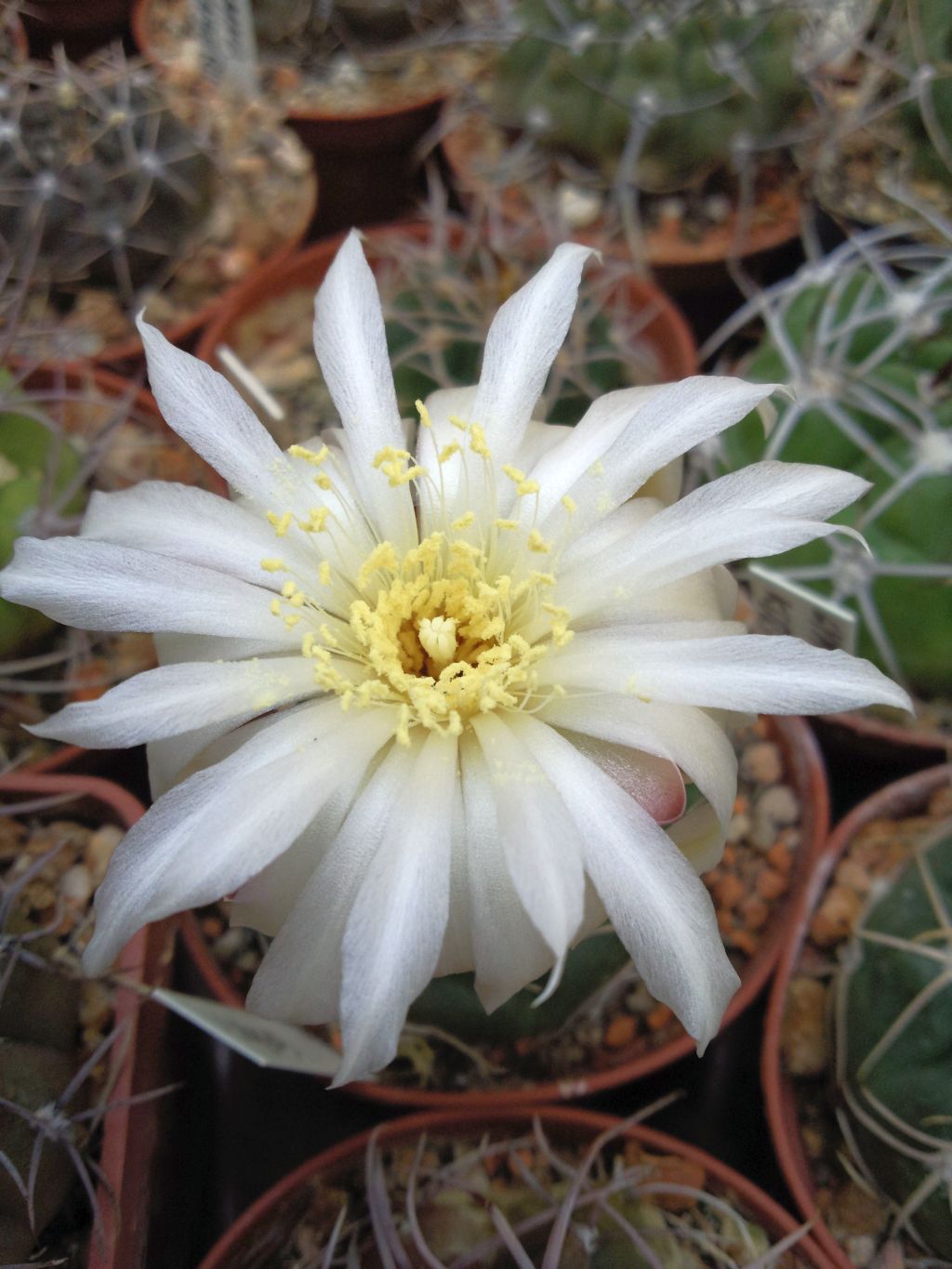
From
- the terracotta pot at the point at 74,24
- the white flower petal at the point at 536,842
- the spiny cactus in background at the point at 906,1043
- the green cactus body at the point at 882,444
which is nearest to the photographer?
the white flower petal at the point at 536,842

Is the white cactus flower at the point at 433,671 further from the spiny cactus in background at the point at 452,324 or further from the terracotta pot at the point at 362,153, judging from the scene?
the terracotta pot at the point at 362,153

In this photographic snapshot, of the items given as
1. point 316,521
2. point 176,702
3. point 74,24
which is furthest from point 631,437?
point 74,24

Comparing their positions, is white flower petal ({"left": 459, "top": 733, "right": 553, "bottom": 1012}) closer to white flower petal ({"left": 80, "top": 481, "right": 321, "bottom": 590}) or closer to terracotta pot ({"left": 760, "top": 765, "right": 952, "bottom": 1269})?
white flower petal ({"left": 80, "top": 481, "right": 321, "bottom": 590})

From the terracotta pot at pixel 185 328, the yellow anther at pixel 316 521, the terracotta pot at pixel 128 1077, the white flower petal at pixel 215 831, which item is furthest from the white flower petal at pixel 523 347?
the terracotta pot at pixel 185 328

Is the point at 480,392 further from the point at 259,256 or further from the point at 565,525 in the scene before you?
the point at 259,256

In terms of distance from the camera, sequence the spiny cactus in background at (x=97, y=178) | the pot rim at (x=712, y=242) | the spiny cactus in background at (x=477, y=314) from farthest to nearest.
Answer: the pot rim at (x=712, y=242) → the spiny cactus in background at (x=97, y=178) → the spiny cactus in background at (x=477, y=314)

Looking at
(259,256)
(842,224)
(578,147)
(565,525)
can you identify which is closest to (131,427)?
(259,256)

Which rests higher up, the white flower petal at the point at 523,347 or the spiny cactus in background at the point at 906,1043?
the white flower petal at the point at 523,347
